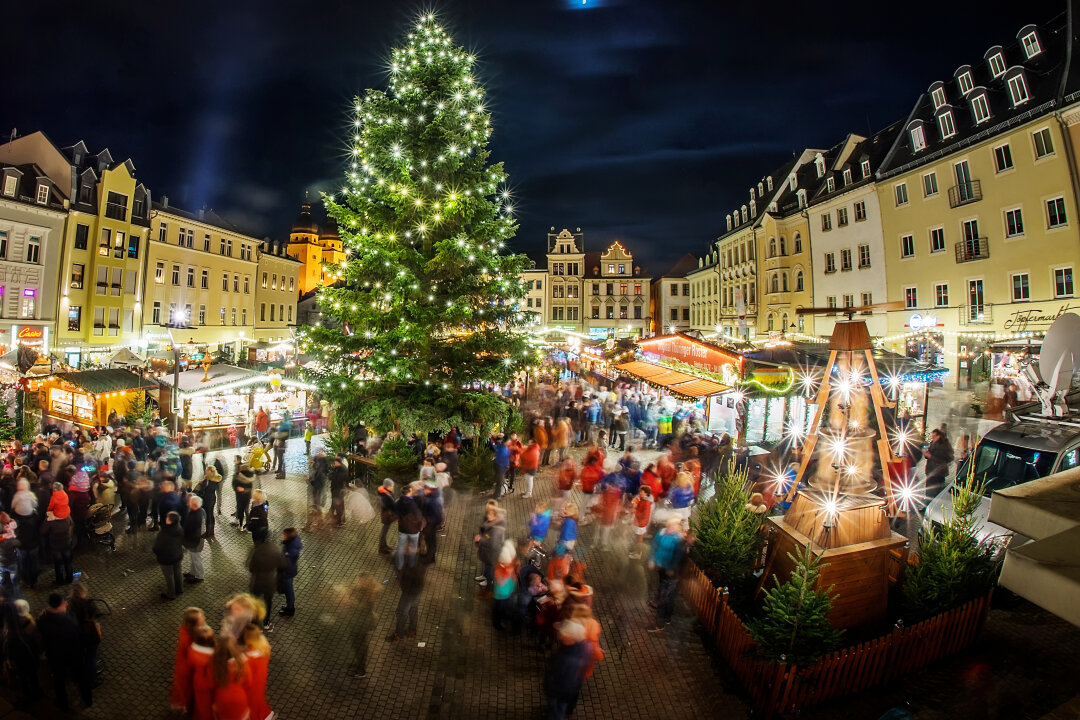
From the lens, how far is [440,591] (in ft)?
25.8

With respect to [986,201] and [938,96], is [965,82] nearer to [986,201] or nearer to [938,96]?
[938,96]

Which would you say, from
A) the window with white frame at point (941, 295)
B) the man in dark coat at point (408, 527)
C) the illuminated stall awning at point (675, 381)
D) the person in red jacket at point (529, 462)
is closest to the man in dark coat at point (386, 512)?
the man in dark coat at point (408, 527)

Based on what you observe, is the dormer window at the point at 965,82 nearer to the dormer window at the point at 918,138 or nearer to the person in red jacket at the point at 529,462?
the dormer window at the point at 918,138

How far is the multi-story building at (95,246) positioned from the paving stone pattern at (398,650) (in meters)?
30.3

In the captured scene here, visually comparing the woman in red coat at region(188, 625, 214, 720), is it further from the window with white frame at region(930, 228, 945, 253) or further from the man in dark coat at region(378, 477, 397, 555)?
the window with white frame at region(930, 228, 945, 253)

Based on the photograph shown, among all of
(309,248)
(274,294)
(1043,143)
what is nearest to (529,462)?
(1043,143)

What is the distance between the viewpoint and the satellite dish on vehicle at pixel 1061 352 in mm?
7152

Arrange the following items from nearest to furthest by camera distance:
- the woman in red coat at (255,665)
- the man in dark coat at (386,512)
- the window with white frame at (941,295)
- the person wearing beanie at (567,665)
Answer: the woman in red coat at (255,665), the person wearing beanie at (567,665), the man in dark coat at (386,512), the window with white frame at (941,295)

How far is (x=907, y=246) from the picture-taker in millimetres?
26625

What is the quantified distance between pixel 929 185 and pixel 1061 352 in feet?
76.5

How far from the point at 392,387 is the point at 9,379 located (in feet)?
59.4

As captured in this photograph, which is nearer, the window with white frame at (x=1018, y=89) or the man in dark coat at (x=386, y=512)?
the man in dark coat at (x=386, y=512)

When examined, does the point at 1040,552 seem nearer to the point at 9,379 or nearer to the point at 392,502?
the point at 392,502

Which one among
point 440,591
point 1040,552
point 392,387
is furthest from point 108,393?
point 1040,552
